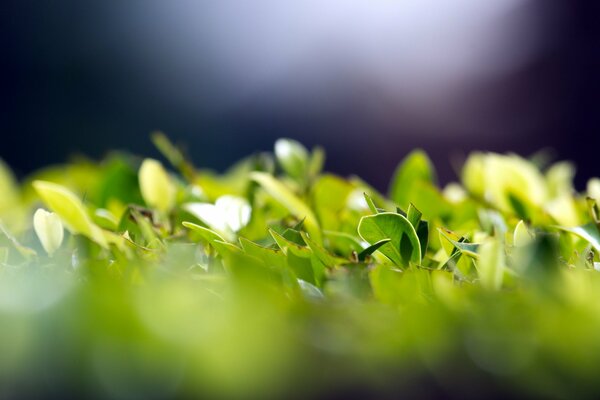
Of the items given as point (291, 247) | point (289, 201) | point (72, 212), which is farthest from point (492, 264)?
point (72, 212)

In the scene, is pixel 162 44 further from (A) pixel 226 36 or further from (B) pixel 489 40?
(B) pixel 489 40

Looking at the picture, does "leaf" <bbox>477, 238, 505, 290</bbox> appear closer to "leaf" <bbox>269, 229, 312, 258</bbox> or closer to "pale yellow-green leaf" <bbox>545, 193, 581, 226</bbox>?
"leaf" <bbox>269, 229, 312, 258</bbox>

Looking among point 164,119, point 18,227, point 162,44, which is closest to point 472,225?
point 18,227

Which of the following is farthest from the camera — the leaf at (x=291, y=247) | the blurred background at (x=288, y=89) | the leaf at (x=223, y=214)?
the blurred background at (x=288, y=89)

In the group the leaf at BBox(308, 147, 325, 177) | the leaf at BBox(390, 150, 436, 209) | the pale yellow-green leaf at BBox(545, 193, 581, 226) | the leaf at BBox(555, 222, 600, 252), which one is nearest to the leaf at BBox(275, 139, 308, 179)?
the leaf at BBox(308, 147, 325, 177)

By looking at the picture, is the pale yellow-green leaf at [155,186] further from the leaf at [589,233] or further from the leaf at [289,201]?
the leaf at [589,233]

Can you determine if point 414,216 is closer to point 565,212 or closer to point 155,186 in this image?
A: point 565,212

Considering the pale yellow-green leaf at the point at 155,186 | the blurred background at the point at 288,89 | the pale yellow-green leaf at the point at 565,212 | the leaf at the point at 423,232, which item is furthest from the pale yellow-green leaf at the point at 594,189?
the blurred background at the point at 288,89
